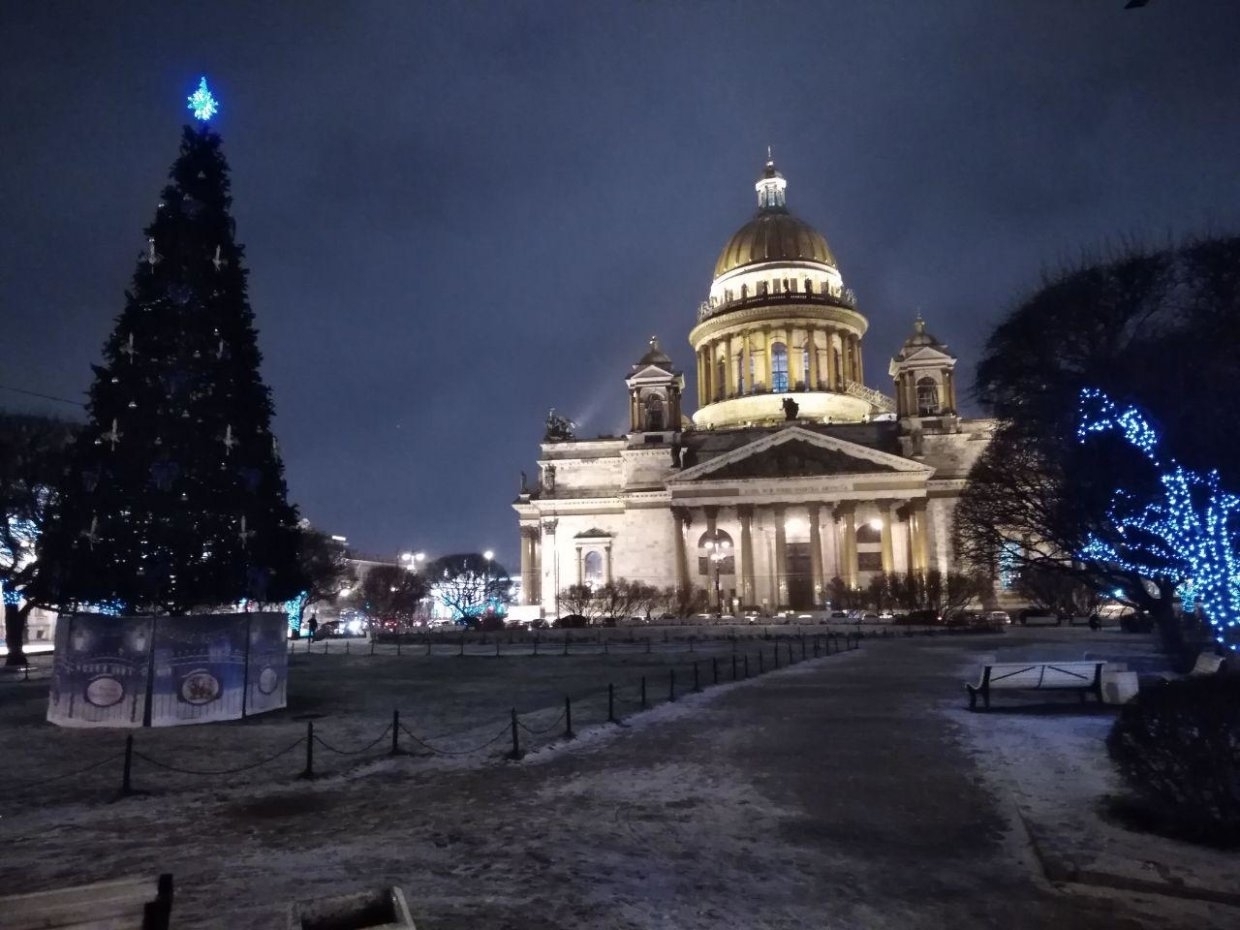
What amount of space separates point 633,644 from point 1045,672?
97.0 feet

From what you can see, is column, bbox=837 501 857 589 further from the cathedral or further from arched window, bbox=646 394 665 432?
arched window, bbox=646 394 665 432

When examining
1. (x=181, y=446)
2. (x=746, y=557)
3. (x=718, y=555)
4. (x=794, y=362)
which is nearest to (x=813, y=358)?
(x=794, y=362)

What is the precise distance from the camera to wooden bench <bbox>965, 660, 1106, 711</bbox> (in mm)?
16375

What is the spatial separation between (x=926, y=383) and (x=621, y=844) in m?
70.9

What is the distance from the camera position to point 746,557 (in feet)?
220

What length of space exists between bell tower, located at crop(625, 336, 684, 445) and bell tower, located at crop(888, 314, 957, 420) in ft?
62.4

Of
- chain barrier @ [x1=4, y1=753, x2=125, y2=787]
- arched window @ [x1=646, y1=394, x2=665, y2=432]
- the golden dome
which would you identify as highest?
the golden dome

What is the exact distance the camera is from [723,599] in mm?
67875

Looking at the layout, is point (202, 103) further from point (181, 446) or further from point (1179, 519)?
point (1179, 519)

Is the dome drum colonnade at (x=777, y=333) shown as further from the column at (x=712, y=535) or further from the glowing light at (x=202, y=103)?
the glowing light at (x=202, y=103)

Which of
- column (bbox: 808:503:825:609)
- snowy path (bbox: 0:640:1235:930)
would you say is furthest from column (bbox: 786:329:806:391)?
snowy path (bbox: 0:640:1235:930)

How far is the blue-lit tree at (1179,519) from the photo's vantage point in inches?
817

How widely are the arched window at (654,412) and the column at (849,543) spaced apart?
1775 cm

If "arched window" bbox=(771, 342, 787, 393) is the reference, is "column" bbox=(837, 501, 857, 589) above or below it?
below
